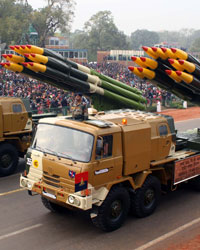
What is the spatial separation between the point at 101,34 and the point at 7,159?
8557 centimetres

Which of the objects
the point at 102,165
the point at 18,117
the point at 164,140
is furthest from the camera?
the point at 18,117

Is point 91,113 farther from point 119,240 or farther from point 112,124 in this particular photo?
point 119,240

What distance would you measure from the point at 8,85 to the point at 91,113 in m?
23.7

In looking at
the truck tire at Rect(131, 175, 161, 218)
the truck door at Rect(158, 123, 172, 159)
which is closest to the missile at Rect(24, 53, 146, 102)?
the truck door at Rect(158, 123, 172, 159)

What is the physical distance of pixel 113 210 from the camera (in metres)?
7.86

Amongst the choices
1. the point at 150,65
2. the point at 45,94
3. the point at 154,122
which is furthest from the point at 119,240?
the point at 45,94

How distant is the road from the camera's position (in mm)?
7359

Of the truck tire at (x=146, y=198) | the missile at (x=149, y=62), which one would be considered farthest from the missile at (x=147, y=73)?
the truck tire at (x=146, y=198)

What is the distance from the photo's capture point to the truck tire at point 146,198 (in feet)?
27.4

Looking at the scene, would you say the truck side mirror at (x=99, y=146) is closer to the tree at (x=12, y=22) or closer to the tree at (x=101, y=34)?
the tree at (x=12, y=22)

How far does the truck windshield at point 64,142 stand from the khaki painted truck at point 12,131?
4.21 metres

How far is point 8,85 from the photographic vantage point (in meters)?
Result: 31.2

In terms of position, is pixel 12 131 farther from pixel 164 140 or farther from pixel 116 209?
pixel 116 209

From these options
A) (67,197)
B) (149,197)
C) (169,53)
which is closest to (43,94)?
(169,53)
